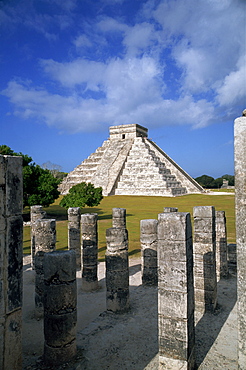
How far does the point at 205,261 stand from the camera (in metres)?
7.41

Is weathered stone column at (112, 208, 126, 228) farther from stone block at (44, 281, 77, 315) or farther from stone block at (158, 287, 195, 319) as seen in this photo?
stone block at (158, 287, 195, 319)

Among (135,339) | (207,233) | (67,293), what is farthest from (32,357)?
(207,233)

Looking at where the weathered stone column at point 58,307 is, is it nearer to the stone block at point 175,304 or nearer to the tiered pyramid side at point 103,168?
the stone block at point 175,304

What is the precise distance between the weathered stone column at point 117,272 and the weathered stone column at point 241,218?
4.06 metres

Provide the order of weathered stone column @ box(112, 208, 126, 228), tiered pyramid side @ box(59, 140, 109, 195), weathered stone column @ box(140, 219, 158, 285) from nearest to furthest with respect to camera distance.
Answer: weathered stone column @ box(140, 219, 158, 285)
weathered stone column @ box(112, 208, 126, 228)
tiered pyramid side @ box(59, 140, 109, 195)

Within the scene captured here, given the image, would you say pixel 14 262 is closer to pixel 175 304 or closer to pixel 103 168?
pixel 175 304

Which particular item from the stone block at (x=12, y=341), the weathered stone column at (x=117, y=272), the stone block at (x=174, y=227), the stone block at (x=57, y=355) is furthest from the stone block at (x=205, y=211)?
the stone block at (x=12, y=341)

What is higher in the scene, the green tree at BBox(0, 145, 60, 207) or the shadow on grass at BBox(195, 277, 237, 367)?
the green tree at BBox(0, 145, 60, 207)

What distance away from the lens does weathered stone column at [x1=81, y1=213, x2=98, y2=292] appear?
9.52 metres

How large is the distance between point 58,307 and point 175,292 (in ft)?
7.01

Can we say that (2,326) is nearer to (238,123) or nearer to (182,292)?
(182,292)

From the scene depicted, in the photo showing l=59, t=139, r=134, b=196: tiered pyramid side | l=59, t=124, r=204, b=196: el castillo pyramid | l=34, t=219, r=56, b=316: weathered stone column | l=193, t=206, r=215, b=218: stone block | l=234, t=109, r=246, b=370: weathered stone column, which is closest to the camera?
l=234, t=109, r=246, b=370: weathered stone column

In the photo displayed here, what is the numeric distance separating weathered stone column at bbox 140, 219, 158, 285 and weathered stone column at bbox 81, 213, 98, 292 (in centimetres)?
165

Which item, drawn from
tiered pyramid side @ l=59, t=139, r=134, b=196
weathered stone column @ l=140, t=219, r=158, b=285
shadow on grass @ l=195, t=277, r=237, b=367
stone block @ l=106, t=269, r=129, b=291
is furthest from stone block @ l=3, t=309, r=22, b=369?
tiered pyramid side @ l=59, t=139, r=134, b=196
